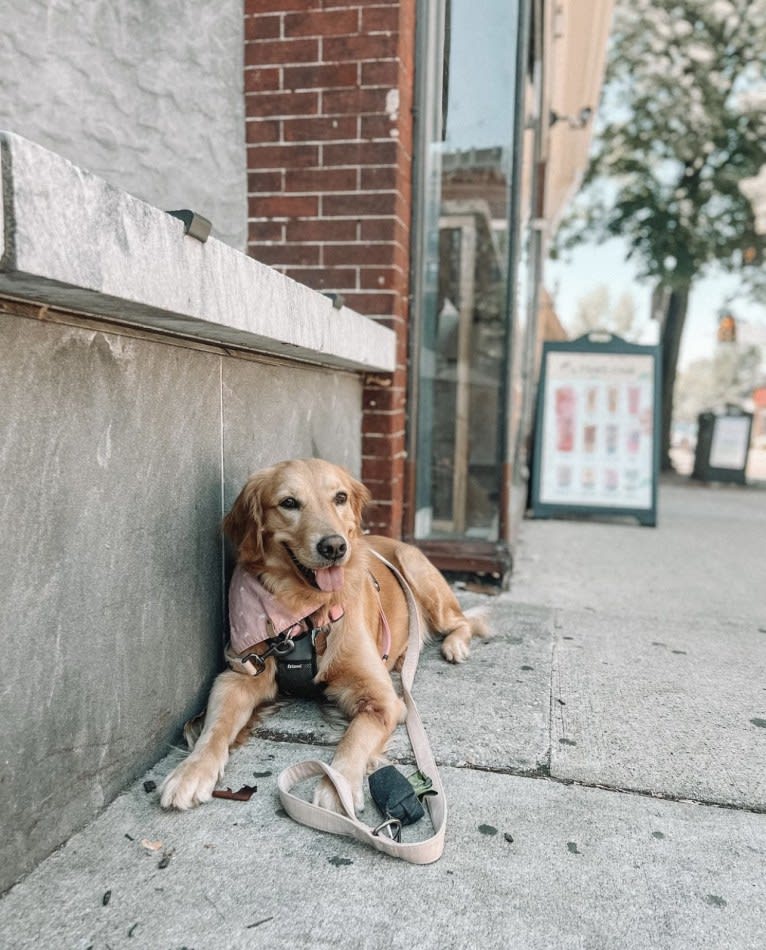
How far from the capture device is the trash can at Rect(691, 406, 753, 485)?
41.4 feet

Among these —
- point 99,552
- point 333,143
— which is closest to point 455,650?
point 99,552

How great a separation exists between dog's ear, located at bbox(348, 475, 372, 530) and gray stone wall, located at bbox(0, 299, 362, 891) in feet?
1.42

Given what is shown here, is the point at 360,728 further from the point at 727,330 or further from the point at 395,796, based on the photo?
the point at 727,330

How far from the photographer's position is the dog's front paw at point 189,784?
6.54 feet

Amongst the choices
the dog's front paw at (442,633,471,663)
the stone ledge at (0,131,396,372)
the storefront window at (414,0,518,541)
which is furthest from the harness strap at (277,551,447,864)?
the storefront window at (414,0,518,541)

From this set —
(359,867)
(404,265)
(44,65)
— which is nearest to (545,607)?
(404,265)

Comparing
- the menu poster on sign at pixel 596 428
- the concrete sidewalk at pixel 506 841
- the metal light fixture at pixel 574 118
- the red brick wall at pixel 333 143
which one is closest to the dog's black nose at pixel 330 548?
the concrete sidewalk at pixel 506 841

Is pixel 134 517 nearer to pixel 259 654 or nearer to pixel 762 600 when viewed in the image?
pixel 259 654

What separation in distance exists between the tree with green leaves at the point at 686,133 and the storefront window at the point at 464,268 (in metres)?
9.86

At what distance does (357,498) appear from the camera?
2873 mm

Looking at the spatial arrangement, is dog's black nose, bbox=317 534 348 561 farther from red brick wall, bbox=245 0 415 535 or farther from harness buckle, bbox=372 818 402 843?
red brick wall, bbox=245 0 415 535

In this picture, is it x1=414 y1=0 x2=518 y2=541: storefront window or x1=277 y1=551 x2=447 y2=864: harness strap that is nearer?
x1=277 y1=551 x2=447 y2=864: harness strap

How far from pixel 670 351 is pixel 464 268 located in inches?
428

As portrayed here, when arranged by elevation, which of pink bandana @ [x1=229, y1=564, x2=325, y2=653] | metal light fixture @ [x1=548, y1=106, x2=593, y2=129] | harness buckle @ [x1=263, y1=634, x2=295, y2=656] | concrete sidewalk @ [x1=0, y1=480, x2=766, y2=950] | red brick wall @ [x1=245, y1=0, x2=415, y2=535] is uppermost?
metal light fixture @ [x1=548, y1=106, x2=593, y2=129]
